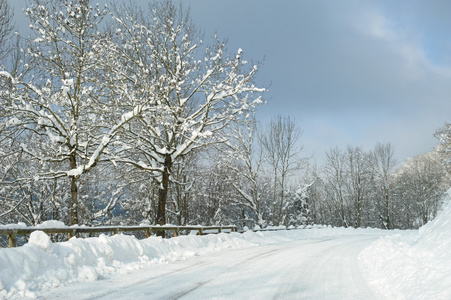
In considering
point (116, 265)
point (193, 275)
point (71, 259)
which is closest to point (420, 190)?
point (193, 275)

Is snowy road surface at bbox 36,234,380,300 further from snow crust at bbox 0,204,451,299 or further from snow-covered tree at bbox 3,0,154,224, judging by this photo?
snow-covered tree at bbox 3,0,154,224

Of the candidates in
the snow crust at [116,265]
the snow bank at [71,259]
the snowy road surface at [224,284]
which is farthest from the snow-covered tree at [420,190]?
the snow bank at [71,259]

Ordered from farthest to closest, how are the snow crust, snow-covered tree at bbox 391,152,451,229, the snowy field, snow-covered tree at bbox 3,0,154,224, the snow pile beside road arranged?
snow-covered tree at bbox 391,152,451,229 → snow-covered tree at bbox 3,0,154,224 → the snowy field → the snow crust → the snow pile beside road

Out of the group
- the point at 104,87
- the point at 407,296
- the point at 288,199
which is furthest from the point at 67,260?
the point at 288,199

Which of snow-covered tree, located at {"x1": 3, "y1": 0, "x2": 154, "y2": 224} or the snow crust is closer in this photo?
the snow crust

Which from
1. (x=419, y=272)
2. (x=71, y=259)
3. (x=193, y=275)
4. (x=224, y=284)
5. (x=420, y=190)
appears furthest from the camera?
(x=420, y=190)

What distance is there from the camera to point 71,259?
6477 mm

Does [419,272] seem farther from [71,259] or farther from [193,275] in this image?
[71,259]

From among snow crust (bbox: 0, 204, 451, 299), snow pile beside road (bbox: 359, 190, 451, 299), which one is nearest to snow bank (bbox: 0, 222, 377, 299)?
snow crust (bbox: 0, 204, 451, 299)

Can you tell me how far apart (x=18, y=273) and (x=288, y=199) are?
166 ft

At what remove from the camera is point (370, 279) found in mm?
7180

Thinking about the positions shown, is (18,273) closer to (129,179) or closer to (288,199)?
(129,179)

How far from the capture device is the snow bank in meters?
5.12

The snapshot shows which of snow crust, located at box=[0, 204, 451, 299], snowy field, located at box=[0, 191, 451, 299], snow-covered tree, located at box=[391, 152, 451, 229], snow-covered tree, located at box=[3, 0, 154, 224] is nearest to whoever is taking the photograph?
snow crust, located at box=[0, 204, 451, 299]
